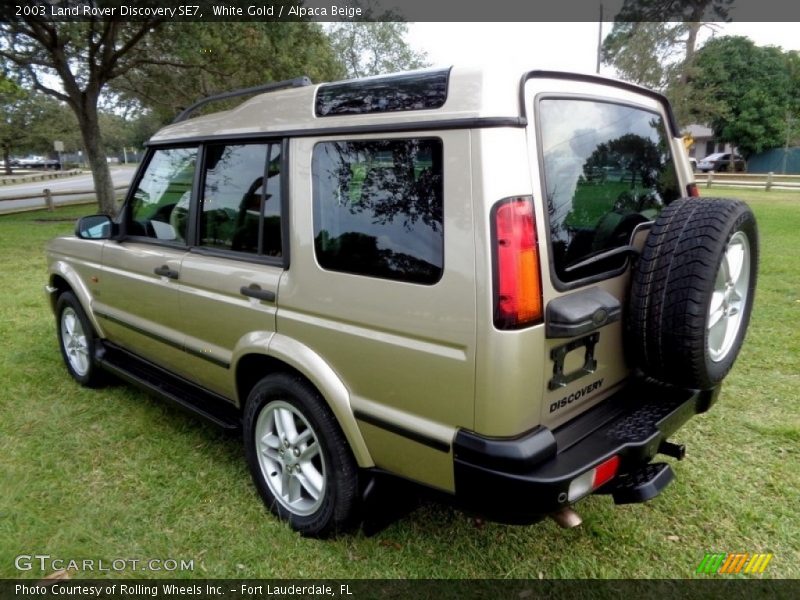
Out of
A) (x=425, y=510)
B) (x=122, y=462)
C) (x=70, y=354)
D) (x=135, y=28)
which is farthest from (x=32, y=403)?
(x=135, y=28)

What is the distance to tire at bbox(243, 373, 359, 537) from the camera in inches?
96.7

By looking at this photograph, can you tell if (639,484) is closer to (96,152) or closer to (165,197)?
(165,197)

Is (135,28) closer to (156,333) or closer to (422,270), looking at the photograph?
(156,333)

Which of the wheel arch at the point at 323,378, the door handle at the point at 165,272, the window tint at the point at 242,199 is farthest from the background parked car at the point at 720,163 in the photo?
the wheel arch at the point at 323,378

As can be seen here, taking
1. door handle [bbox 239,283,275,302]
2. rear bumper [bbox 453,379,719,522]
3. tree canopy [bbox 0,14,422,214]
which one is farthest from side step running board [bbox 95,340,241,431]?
tree canopy [bbox 0,14,422,214]

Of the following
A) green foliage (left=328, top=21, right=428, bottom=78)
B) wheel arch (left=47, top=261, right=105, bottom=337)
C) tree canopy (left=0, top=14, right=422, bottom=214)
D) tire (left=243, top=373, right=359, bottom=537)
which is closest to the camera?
tire (left=243, top=373, right=359, bottom=537)

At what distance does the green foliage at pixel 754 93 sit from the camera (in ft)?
128

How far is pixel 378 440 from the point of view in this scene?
2.28 metres

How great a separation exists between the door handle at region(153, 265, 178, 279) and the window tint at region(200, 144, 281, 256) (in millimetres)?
251

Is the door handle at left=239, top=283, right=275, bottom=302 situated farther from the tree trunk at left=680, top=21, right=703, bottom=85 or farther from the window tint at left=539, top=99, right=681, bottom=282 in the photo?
the tree trunk at left=680, top=21, right=703, bottom=85

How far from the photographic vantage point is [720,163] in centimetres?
4281

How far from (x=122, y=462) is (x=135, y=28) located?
40.6ft

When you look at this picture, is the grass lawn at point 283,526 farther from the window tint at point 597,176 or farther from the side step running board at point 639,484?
the window tint at point 597,176

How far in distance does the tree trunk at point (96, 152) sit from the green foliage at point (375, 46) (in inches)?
→ 972
